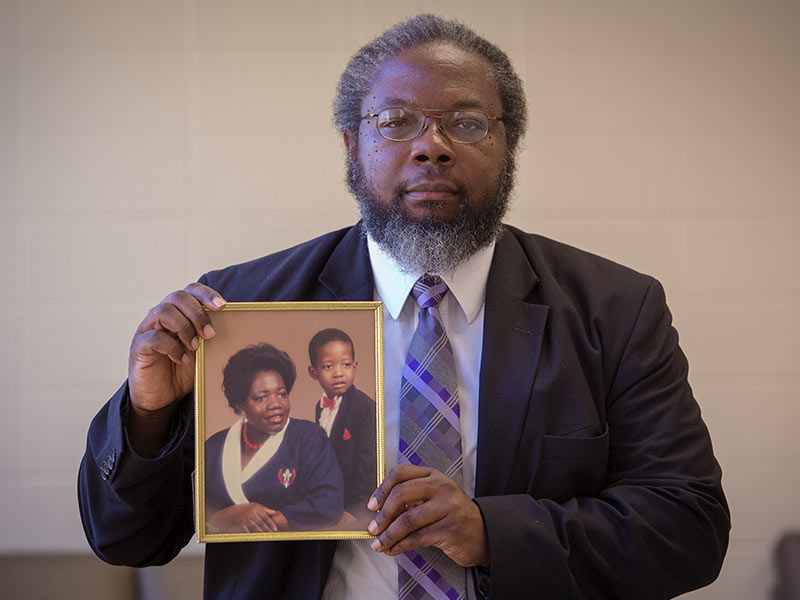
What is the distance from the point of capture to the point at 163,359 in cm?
149

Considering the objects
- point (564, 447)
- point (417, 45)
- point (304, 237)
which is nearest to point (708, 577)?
point (564, 447)

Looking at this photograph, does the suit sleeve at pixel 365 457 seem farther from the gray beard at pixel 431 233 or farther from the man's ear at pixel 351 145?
the man's ear at pixel 351 145

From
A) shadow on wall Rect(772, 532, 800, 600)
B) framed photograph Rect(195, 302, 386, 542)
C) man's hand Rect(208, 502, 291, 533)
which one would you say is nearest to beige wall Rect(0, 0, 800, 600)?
shadow on wall Rect(772, 532, 800, 600)

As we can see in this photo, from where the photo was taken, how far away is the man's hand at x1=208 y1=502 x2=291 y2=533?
1395mm

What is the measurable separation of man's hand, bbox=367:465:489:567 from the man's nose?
2.00ft

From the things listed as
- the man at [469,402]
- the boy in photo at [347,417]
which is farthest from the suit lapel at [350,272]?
the boy in photo at [347,417]

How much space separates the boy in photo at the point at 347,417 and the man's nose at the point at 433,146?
42cm

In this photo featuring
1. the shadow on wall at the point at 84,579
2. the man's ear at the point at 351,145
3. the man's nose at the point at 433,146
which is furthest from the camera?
the shadow on wall at the point at 84,579

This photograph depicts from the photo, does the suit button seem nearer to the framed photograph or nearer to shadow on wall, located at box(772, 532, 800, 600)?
the framed photograph

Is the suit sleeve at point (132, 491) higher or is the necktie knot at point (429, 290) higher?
the necktie knot at point (429, 290)

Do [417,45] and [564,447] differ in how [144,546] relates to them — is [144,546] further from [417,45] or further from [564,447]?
[417,45]

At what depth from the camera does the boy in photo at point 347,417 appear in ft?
4.61

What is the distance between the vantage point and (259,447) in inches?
55.5

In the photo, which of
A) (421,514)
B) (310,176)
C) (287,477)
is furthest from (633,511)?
(310,176)
